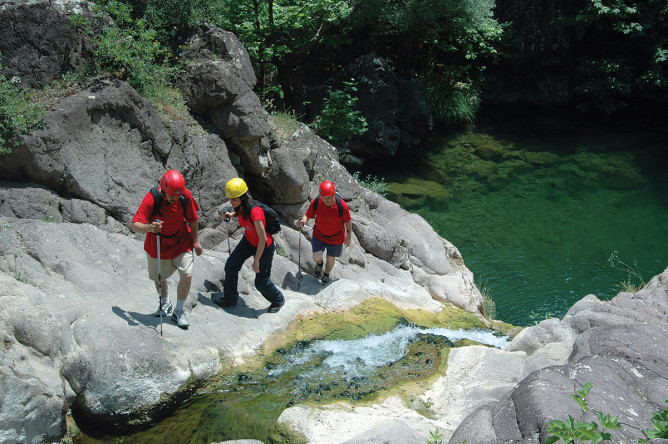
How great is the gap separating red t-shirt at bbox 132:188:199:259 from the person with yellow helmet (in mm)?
751

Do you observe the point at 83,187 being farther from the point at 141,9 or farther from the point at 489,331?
the point at 489,331

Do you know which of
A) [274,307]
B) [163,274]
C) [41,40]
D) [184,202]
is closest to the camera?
[184,202]

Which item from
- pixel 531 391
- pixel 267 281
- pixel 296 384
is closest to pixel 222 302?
pixel 267 281

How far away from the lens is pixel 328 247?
10.2m

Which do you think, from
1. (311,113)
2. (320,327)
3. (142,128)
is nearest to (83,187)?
(142,128)

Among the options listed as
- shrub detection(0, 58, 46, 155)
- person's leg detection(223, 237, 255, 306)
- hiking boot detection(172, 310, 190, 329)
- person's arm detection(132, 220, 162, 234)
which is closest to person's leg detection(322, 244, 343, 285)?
person's leg detection(223, 237, 255, 306)

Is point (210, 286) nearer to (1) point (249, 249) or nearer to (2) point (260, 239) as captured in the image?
(1) point (249, 249)

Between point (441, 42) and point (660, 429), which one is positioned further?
point (441, 42)

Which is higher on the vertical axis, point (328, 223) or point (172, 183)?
point (172, 183)

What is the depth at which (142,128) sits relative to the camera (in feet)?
33.3

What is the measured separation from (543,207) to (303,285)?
10.7 m

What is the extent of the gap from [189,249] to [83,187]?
8.32 feet

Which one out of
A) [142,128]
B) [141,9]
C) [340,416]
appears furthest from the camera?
[141,9]

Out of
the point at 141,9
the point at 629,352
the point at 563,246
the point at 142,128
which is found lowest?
the point at 563,246
